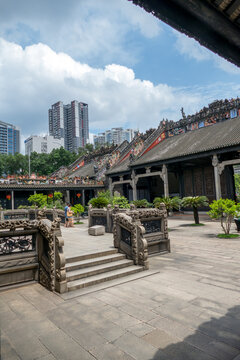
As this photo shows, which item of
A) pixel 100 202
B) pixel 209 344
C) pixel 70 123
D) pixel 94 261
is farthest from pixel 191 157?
pixel 70 123

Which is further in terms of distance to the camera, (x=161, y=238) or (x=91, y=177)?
(x=91, y=177)

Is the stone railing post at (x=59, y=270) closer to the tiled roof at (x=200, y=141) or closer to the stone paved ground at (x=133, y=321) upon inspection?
the stone paved ground at (x=133, y=321)

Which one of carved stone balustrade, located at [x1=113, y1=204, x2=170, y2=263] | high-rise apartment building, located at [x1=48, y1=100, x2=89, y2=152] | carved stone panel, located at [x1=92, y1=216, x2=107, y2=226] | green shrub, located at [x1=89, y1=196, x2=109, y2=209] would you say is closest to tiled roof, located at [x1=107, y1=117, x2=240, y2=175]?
green shrub, located at [x1=89, y1=196, x2=109, y2=209]

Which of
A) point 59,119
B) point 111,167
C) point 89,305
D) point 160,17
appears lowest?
point 89,305

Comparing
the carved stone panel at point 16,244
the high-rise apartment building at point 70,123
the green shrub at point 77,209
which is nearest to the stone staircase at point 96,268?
the carved stone panel at point 16,244

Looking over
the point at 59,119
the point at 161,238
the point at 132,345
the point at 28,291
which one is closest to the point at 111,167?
the point at 161,238

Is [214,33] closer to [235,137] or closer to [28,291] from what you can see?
[28,291]

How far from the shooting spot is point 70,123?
85312mm

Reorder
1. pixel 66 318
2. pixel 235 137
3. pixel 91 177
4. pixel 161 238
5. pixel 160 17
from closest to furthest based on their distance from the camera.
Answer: pixel 160 17
pixel 66 318
pixel 161 238
pixel 235 137
pixel 91 177

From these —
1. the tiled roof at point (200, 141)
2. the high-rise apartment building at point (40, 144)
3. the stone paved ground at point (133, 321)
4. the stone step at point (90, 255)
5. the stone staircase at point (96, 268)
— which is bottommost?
the stone paved ground at point (133, 321)

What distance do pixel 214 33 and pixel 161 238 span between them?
6.00 m

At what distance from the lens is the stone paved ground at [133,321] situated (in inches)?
102

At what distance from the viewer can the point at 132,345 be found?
2701mm

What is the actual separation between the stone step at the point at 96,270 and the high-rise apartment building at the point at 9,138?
86.1 meters
